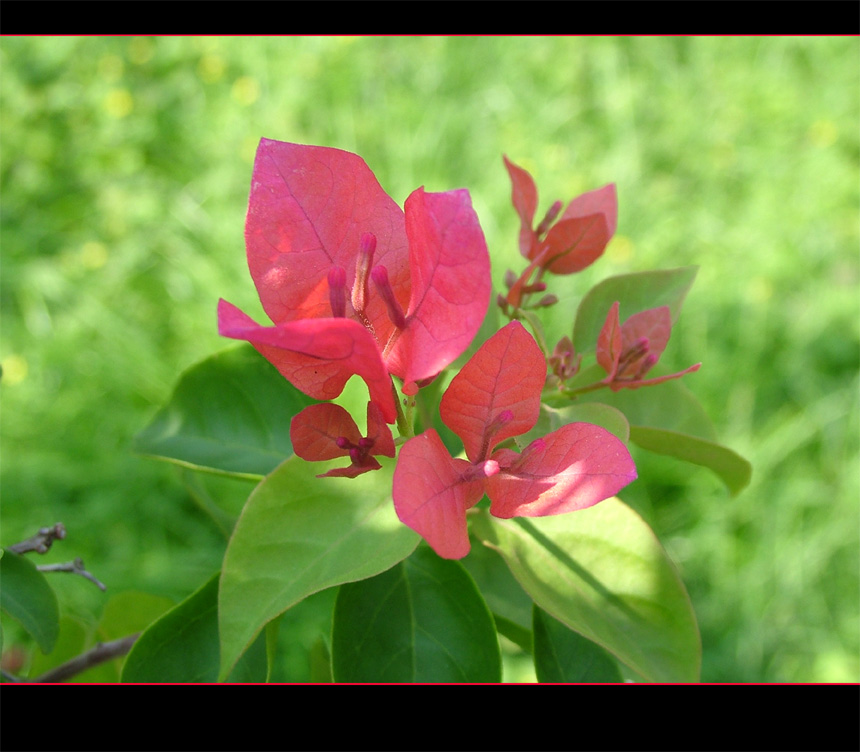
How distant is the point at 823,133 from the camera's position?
2.38 m

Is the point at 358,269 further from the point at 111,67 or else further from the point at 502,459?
the point at 111,67

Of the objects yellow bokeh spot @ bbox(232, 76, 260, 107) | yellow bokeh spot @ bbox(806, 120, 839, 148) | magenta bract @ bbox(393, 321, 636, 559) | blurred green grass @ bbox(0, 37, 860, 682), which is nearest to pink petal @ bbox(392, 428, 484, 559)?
magenta bract @ bbox(393, 321, 636, 559)

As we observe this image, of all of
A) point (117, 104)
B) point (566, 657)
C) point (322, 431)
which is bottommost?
point (566, 657)

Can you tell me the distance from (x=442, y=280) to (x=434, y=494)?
112 millimetres

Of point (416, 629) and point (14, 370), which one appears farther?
point (14, 370)

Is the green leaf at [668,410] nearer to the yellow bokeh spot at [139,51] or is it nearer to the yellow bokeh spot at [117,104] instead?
the yellow bokeh spot at [117,104]

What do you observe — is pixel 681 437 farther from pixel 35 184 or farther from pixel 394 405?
pixel 35 184

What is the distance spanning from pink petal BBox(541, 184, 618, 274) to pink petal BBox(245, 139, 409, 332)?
0.71ft

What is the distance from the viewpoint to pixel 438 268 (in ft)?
1.30

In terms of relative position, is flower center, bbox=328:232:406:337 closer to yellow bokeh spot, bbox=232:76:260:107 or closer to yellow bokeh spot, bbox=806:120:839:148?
yellow bokeh spot, bbox=232:76:260:107

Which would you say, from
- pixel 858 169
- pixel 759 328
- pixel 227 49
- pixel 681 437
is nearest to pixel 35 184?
pixel 227 49

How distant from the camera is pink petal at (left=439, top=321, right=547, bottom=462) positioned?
42 cm

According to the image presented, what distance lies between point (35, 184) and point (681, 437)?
2.24 m

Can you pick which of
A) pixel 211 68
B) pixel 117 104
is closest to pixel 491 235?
pixel 211 68
